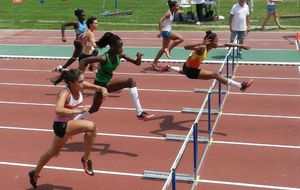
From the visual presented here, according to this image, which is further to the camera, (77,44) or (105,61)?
(77,44)

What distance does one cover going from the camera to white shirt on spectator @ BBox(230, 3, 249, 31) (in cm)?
1620

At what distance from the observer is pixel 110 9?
31.4 m

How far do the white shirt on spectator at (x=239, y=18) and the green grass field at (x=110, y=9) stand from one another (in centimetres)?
705

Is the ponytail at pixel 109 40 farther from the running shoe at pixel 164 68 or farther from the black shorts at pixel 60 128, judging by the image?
the running shoe at pixel 164 68

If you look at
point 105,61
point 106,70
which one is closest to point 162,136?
point 106,70

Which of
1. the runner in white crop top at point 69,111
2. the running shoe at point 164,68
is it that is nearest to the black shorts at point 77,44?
the running shoe at point 164,68

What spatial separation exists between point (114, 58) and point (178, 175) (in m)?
2.68

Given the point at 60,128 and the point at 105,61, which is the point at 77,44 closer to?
the point at 105,61

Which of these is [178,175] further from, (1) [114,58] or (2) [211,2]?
(2) [211,2]

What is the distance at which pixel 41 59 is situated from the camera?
1800 cm

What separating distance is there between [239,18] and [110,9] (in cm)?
1649

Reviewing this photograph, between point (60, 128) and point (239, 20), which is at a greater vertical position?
point (239, 20)

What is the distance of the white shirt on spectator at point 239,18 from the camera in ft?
53.2

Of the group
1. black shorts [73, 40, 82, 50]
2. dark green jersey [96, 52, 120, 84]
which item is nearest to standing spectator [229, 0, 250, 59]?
black shorts [73, 40, 82, 50]
